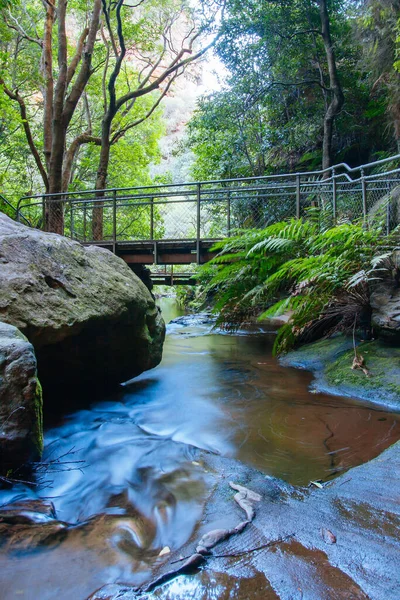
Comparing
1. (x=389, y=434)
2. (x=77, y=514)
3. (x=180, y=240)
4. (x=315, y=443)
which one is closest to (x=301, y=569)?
→ (x=77, y=514)

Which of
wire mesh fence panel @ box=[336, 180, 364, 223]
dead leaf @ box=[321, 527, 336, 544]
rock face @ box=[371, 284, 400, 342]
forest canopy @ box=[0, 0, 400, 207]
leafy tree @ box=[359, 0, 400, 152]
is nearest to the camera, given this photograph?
dead leaf @ box=[321, 527, 336, 544]

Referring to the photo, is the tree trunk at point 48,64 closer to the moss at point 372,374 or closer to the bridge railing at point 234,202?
the bridge railing at point 234,202

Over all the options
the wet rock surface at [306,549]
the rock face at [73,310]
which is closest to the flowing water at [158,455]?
the wet rock surface at [306,549]

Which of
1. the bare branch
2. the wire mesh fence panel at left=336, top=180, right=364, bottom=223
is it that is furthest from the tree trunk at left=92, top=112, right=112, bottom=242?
the wire mesh fence panel at left=336, top=180, right=364, bottom=223

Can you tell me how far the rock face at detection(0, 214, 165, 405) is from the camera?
345 centimetres

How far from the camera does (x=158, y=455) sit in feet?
9.93

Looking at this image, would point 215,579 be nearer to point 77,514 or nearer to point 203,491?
point 203,491

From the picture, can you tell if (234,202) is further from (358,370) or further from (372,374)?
(372,374)

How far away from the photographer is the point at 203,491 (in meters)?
2.35

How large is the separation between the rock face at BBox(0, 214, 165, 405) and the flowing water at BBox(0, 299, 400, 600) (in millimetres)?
391

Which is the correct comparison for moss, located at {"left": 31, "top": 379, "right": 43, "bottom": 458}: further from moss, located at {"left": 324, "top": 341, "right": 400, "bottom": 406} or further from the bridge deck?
the bridge deck

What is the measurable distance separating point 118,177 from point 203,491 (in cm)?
1894

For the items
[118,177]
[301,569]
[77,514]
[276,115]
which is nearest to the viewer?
[301,569]

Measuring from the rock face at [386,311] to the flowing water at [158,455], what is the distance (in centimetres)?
100
